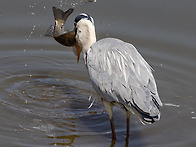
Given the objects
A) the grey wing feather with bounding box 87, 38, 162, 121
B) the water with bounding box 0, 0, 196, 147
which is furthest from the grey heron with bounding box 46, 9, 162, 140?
the water with bounding box 0, 0, 196, 147

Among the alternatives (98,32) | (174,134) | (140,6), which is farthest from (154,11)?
(174,134)

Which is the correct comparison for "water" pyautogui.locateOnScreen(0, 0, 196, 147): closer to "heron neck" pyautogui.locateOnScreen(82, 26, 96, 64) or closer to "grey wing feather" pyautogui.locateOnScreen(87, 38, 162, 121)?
"grey wing feather" pyautogui.locateOnScreen(87, 38, 162, 121)

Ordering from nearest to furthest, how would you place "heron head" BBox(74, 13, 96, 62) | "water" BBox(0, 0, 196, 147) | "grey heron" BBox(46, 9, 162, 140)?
"grey heron" BBox(46, 9, 162, 140)
"water" BBox(0, 0, 196, 147)
"heron head" BBox(74, 13, 96, 62)

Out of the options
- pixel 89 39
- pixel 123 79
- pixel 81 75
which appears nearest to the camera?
pixel 123 79

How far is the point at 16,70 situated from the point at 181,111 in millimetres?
3051

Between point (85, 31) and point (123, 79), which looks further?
point (85, 31)

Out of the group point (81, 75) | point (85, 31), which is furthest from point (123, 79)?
point (81, 75)

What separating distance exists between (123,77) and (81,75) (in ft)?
7.15

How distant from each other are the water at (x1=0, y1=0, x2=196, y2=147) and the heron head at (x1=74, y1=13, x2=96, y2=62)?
102cm

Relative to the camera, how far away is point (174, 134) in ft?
24.7

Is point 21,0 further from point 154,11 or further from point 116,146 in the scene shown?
point 116,146

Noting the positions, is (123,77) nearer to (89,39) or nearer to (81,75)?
(89,39)

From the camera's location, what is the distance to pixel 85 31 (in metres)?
7.81

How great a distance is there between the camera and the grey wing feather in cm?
671
